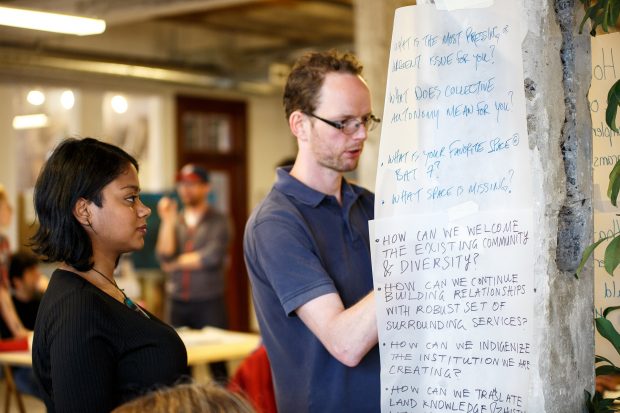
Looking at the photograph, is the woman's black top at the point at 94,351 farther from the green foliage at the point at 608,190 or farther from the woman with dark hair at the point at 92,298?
the green foliage at the point at 608,190

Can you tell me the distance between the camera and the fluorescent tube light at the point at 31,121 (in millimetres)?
10156

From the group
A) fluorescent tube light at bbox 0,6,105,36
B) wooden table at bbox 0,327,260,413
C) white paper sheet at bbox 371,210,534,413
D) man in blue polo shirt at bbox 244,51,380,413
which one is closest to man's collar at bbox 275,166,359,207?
man in blue polo shirt at bbox 244,51,380,413

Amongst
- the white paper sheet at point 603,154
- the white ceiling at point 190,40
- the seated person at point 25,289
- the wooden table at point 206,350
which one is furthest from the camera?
the white ceiling at point 190,40

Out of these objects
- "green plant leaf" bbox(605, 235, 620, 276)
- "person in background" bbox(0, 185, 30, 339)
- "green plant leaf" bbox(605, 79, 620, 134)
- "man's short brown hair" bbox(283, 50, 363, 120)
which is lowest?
"person in background" bbox(0, 185, 30, 339)

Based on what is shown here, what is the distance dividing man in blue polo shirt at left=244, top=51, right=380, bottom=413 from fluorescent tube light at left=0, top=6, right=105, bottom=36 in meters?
3.18

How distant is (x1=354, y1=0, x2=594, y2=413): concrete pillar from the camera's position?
6.44 ft

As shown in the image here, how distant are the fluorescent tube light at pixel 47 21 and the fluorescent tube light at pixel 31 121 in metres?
4.52

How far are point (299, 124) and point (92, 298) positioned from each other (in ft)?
2.72

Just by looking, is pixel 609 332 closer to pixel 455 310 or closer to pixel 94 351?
pixel 455 310

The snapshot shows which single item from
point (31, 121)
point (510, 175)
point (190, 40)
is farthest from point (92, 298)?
point (190, 40)

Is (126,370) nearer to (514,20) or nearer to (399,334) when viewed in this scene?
(399,334)

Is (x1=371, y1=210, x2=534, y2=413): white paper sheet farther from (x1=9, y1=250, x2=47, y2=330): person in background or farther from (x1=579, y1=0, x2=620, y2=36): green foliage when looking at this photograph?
(x1=9, y1=250, x2=47, y2=330): person in background

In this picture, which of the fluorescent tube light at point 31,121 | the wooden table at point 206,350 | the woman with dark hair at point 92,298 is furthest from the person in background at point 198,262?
the woman with dark hair at point 92,298

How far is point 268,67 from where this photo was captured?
36.8 feet
